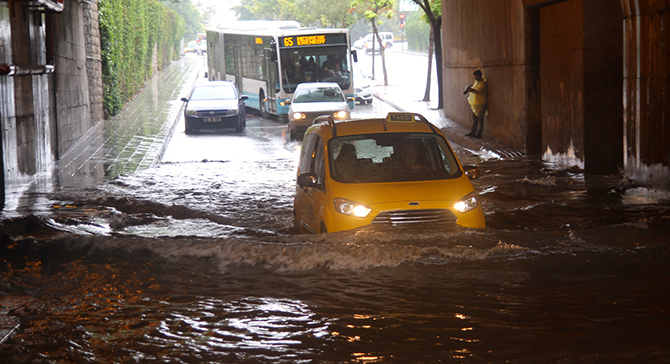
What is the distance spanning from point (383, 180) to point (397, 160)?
429 millimetres

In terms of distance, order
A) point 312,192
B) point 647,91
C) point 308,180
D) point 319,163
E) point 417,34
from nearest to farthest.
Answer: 1. point 308,180
2. point 312,192
3. point 319,163
4. point 647,91
5. point 417,34

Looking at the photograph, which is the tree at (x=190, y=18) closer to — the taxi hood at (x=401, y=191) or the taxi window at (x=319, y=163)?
the taxi window at (x=319, y=163)

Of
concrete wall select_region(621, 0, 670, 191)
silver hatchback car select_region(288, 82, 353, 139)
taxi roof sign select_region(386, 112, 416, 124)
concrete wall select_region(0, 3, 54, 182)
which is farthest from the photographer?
silver hatchback car select_region(288, 82, 353, 139)

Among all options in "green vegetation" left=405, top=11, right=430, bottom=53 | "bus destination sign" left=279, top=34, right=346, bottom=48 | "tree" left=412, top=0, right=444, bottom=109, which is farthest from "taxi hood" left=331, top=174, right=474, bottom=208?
"green vegetation" left=405, top=11, right=430, bottom=53

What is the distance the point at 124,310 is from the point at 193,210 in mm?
5506

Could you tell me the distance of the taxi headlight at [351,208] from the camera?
712 centimetres

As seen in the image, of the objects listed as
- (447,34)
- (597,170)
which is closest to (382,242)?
(597,170)

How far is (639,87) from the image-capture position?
11.6 m

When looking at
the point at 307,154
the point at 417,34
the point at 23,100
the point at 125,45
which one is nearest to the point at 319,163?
the point at 307,154

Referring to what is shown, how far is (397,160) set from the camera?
8125mm

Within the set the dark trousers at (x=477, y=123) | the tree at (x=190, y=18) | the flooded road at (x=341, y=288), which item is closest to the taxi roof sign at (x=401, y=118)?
the flooded road at (x=341, y=288)

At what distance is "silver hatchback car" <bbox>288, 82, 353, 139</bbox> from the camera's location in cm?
2119

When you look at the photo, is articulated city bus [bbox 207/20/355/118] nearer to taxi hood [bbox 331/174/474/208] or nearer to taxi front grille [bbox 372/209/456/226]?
taxi hood [bbox 331/174/474/208]

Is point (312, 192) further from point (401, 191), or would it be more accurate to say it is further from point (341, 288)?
point (341, 288)
